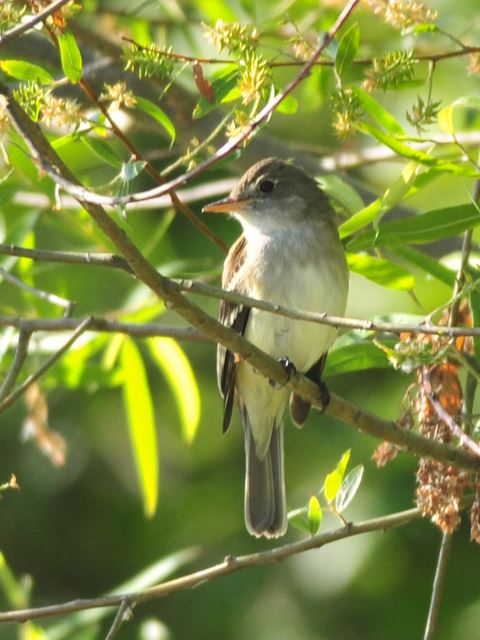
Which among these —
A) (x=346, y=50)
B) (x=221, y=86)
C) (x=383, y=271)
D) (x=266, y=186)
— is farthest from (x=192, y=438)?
(x=346, y=50)

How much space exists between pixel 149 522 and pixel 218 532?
0.40 m

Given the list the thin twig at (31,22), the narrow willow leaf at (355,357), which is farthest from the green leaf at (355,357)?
the thin twig at (31,22)

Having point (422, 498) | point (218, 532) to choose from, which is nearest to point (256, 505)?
point (218, 532)

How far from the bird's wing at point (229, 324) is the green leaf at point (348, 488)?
4.38ft

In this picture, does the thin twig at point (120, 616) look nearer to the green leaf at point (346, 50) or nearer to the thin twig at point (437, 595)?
the thin twig at point (437, 595)

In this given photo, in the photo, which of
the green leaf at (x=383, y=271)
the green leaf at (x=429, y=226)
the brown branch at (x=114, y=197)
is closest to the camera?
the brown branch at (x=114, y=197)

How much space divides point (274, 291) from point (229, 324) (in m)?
0.27

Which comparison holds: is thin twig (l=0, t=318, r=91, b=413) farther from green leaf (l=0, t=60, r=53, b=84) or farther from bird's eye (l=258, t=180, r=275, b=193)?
bird's eye (l=258, t=180, r=275, b=193)

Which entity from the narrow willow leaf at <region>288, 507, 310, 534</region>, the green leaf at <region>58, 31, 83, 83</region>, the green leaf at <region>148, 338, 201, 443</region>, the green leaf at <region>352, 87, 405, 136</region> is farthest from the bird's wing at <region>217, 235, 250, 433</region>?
the green leaf at <region>58, 31, 83, 83</region>

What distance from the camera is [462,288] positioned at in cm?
326

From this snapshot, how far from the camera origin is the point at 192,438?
5.90 meters

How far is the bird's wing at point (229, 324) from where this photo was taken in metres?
4.79

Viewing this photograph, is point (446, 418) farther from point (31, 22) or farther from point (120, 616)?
point (31, 22)

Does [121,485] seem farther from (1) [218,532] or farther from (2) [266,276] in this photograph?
(2) [266,276]
